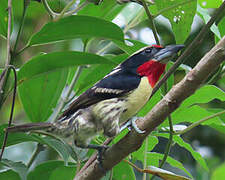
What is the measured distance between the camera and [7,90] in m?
1.65

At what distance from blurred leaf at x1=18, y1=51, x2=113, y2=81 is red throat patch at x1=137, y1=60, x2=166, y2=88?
223 millimetres

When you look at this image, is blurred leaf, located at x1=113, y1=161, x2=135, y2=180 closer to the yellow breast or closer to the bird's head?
the yellow breast

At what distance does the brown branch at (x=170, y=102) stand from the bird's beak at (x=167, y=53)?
16.2 inches

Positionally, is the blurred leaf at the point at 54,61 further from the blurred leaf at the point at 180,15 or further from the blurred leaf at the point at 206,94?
the blurred leaf at the point at 206,94

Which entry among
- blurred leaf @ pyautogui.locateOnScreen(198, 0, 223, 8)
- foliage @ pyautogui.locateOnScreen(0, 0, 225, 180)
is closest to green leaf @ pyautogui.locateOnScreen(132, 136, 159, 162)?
foliage @ pyautogui.locateOnScreen(0, 0, 225, 180)

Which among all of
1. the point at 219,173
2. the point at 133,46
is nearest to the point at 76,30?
the point at 133,46

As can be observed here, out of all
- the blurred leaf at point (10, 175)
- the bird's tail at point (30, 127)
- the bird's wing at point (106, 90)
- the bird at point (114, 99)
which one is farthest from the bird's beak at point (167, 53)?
the blurred leaf at point (10, 175)

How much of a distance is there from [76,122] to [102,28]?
413mm

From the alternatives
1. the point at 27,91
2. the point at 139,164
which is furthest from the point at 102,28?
the point at 139,164

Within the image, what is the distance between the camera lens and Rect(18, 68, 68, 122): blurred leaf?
1.79 meters

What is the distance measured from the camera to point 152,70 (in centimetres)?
174

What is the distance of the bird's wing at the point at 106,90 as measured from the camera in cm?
168

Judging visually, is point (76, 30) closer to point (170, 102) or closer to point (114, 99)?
point (114, 99)

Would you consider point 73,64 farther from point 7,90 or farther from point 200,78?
point 200,78
